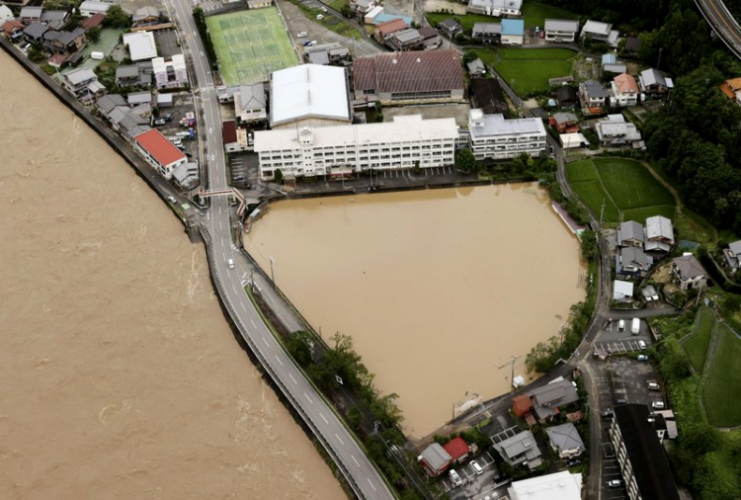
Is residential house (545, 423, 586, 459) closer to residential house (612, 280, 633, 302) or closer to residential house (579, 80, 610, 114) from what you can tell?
residential house (612, 280, 633, 302)

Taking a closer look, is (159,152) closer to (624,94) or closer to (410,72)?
(410,72)

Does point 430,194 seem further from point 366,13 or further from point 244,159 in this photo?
point 366,13

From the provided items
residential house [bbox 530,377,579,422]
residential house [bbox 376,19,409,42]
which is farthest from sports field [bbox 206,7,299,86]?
residential house [bbox 530,377,579,422]

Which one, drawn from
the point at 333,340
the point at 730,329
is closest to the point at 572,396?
the point at 730,329

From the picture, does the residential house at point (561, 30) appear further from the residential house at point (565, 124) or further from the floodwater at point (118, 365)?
the floodwater at point (118, 365)

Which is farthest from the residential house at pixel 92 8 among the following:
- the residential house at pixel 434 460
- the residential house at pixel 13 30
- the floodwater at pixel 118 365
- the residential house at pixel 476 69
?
the residential house at pixel 434 460
